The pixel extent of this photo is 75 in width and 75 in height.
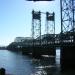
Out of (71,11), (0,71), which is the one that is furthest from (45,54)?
(0,71)

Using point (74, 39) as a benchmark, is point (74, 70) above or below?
below

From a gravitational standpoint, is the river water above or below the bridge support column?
below

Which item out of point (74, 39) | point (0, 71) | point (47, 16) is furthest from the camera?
point (47, 16)

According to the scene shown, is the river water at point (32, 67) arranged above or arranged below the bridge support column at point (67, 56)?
below

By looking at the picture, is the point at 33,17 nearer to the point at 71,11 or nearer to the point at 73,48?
the point at 71,11

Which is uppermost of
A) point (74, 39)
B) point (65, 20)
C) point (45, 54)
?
point (65, 20)

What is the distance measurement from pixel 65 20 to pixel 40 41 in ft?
148

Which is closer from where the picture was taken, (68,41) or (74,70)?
(74,70)

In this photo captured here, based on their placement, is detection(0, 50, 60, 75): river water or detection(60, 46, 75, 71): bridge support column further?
detection(60, 46, 75, 71): bridge support column

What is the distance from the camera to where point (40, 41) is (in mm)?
98188

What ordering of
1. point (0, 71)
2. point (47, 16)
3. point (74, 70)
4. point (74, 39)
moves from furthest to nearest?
point (47, 16), point (74, 39), point (74, 70), point (0, 71)

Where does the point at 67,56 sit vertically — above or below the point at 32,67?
above

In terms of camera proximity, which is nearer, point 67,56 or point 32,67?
point 67,56

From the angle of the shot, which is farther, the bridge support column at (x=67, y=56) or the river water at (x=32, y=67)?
the bridge support column at (x=67, y=56)
